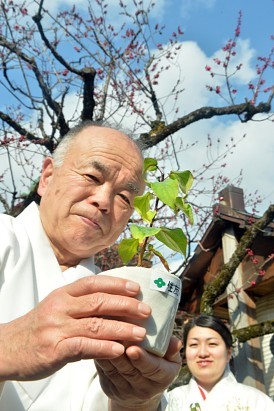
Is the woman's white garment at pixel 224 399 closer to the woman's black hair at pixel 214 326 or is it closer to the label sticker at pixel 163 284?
the woman's black hair at pixel 214 326

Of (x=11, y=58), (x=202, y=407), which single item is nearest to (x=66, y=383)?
(x=202, y=407)

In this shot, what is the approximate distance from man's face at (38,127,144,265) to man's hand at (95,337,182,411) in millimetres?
560

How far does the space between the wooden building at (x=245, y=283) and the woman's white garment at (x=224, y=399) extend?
2.54 meters

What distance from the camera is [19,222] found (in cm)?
156

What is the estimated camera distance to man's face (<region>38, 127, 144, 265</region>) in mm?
1551

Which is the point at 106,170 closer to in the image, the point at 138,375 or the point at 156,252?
the point at 156,252

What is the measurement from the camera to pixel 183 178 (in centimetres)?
117

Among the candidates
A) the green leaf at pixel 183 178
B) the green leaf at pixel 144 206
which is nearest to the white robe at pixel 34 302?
the green leaf at pixel 144 206

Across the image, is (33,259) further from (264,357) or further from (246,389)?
(264,357)

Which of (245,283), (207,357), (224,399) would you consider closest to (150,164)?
(207,357)

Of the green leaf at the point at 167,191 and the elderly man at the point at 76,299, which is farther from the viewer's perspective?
the green leaf at the point at 167,191

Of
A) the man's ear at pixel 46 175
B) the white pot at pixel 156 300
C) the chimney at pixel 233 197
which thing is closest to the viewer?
the white pot at pixel 156 300

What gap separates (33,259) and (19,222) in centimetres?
16

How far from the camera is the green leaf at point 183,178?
1.16 m
